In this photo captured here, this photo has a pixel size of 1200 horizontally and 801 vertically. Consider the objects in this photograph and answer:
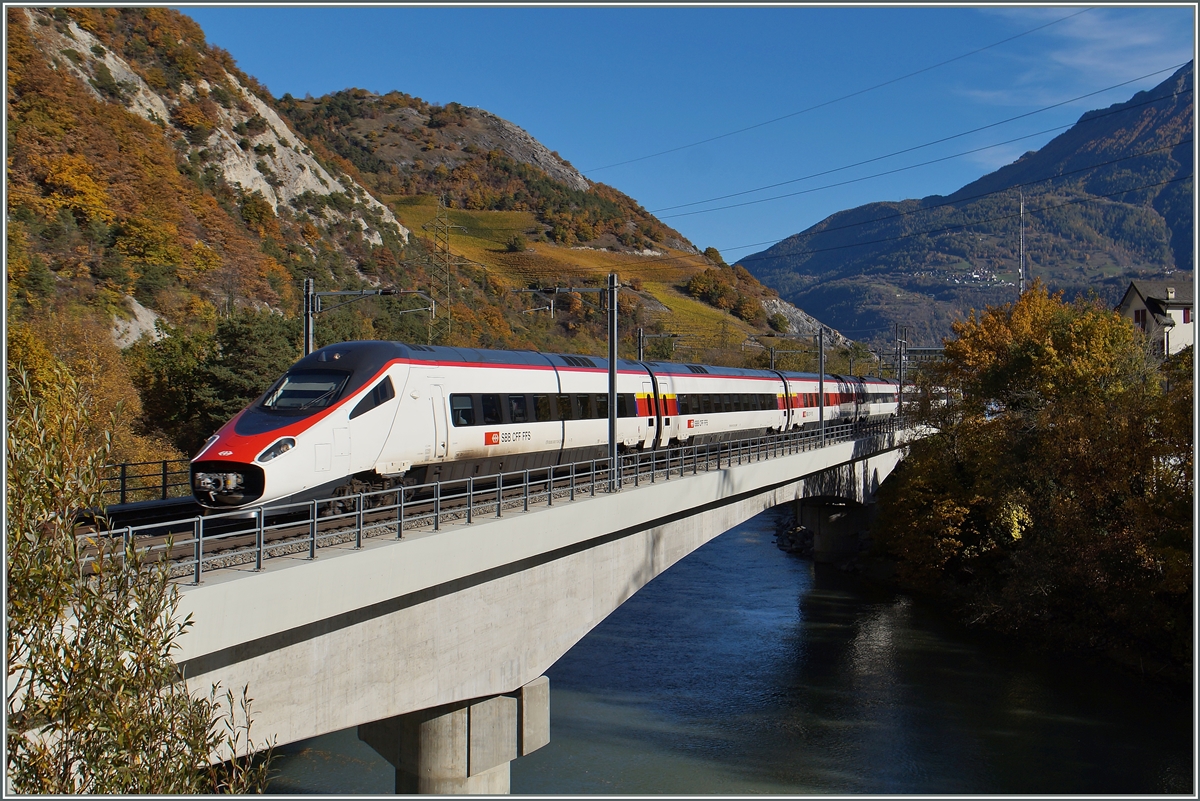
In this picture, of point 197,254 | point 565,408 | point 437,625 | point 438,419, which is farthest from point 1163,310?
point 437,625

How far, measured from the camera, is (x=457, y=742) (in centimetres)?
1645

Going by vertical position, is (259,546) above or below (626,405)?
below

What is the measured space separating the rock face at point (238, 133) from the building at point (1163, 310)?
63814mm

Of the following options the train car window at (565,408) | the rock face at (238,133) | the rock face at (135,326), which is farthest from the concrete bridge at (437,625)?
the rock face at (238,133)

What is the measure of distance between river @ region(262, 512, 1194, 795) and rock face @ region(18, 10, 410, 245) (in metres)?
56.0

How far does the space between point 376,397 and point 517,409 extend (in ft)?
16.7

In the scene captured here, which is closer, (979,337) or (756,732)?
(756,732)

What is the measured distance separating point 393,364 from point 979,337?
32727 mm

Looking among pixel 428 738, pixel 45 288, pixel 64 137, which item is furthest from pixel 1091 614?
pixel 64 137

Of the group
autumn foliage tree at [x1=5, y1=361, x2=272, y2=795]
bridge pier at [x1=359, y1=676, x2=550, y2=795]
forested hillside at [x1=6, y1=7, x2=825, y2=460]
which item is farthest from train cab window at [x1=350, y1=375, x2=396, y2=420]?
autumn foliage tree at [x1=5, y1=361, x2=272, y2=795]

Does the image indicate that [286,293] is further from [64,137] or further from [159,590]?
[159,590]

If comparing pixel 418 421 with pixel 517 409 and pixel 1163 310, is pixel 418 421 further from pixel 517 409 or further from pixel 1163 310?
pixel 1163 310

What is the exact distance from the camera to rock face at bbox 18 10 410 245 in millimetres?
65750

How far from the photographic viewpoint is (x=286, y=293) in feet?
199
